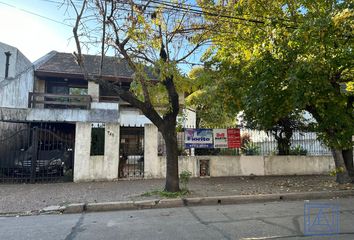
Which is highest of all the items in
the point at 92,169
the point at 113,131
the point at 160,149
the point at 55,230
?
the point at 113,131

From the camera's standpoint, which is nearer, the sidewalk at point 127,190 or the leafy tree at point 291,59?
the sidewalk at point 127,190

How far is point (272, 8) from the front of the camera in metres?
10.7

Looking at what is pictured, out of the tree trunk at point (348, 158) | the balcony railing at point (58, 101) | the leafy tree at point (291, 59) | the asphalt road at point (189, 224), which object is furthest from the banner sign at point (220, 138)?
the balcony railing at point (58, 101)

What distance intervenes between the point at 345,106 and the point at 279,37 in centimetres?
352

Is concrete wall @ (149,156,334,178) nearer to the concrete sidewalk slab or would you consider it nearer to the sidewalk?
the sidewalk

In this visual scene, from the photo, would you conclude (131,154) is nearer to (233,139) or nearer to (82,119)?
(233,139)

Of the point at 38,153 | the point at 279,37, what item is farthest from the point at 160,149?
the point at 279,37

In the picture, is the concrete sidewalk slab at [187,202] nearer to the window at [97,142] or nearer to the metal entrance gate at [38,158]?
the metal entrance gate at [38,158]

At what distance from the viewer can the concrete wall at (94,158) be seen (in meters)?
11.1

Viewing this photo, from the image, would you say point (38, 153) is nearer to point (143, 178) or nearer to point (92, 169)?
point (92, 169)

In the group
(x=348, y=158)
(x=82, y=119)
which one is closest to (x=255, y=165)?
(x=348, y=158)

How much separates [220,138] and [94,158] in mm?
5593

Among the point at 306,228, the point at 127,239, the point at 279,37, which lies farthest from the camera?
the point at 279,37

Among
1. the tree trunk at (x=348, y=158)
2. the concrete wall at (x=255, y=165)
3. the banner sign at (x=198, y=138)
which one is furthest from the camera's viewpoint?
the banner sign at (x=198, y=138)
